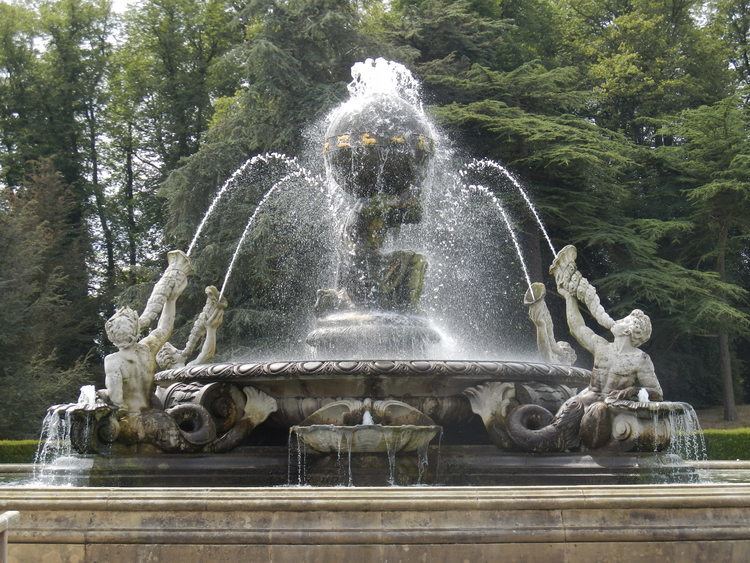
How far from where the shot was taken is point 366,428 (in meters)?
8.38

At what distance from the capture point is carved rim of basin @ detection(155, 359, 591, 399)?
330 inches

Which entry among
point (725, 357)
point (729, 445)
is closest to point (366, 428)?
point (729, 445)

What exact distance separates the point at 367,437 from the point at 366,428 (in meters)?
0.08

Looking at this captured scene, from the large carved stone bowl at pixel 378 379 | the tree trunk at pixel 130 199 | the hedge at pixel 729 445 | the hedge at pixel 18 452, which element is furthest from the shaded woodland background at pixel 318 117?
the large carved stone bowl at pixel 378 379

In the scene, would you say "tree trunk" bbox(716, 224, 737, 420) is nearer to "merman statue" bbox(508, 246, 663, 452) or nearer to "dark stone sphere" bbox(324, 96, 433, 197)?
"dark stone sphere" bbox(324, 96, 433, 197)

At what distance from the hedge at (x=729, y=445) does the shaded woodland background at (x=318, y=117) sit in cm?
919

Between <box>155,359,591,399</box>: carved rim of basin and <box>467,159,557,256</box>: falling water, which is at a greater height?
<box>467,159,557,256</box>: falling water

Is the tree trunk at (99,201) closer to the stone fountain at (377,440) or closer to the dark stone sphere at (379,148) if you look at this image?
the stone fountain at (377,440)

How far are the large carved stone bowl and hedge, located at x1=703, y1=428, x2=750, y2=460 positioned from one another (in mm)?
11646

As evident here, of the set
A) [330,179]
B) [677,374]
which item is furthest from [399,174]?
[677,374]

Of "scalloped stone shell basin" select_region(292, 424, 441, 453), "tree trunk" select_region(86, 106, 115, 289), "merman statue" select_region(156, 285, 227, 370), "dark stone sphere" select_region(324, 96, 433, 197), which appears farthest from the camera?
"tree trunk" select_region(86, 106, 115, 289)

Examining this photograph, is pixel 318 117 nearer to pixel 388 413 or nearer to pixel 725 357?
pixel 725 357

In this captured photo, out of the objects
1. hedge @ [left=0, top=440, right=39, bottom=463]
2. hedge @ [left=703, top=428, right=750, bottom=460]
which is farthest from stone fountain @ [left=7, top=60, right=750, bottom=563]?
hedge @ [left=703, top=428, right=750, bottom=460]

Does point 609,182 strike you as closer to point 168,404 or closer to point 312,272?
point 312,272
